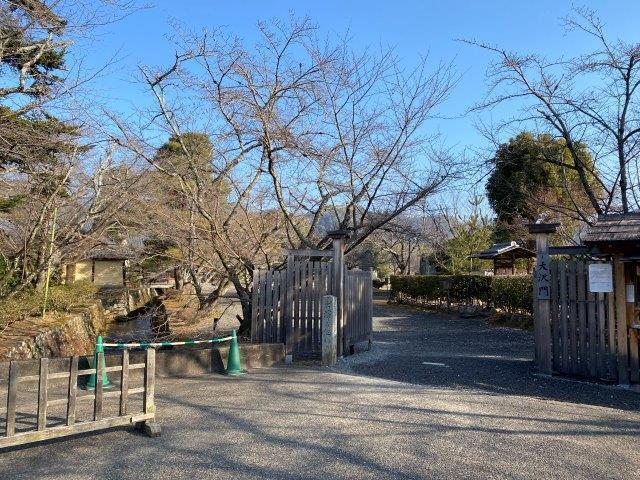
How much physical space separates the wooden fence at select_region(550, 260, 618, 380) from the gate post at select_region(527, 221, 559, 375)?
73mm

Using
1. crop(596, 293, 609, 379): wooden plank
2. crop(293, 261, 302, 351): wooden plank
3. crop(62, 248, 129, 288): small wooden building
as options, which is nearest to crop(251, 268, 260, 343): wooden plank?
crop(293, 261, 302, 351): wooden plank

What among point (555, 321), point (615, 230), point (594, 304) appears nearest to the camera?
point (615, 230)

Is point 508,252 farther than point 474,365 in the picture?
Yes

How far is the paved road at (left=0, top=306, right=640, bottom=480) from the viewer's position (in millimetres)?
3758

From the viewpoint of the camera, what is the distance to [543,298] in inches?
299

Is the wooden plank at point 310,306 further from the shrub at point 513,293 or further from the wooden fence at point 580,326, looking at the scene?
the shrub at point 513,293

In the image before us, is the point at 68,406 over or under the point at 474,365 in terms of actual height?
over

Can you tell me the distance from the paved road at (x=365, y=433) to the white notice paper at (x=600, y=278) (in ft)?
4.58

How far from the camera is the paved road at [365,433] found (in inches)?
148

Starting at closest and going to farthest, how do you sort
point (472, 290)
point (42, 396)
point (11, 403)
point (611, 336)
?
point (11, 403) < point (42, 396) < point (611, 336) < point (472, 290)

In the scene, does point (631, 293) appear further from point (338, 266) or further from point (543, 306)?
point (338, 266)

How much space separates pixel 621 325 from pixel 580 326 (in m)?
0.56

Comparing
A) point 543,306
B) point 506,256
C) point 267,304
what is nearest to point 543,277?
point 543,306

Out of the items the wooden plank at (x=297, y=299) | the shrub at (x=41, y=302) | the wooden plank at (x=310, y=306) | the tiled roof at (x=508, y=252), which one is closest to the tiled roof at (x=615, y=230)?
the wooden plank at (x=310, y=306)
